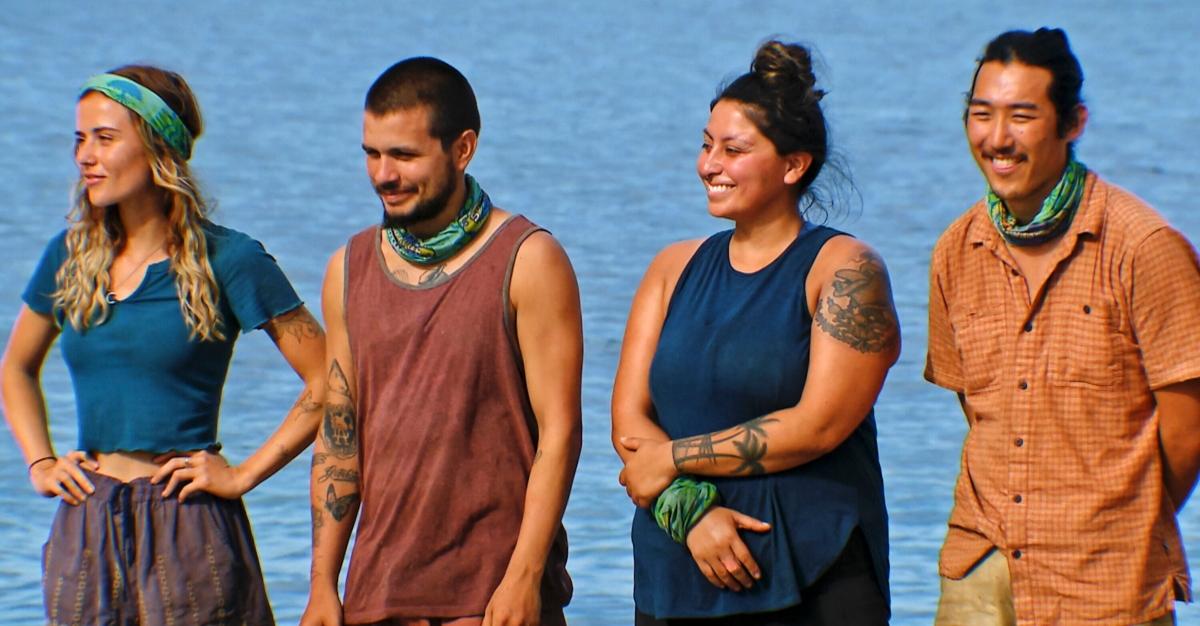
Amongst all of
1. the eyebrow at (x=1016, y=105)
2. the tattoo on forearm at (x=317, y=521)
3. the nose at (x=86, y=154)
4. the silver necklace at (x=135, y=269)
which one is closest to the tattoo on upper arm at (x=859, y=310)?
the eyebrow at (x=1016, y=105)

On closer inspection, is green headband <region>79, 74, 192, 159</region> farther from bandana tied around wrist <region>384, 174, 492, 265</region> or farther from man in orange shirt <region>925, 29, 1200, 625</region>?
man in orange shirt <region>925, 29, 1200, 625</region>

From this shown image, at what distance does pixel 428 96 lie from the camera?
14.2 feet

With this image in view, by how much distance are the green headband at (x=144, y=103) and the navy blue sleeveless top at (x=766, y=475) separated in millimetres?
1194

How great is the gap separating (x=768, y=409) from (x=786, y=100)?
2.05 feet

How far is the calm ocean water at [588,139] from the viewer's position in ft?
Answer: 27.5

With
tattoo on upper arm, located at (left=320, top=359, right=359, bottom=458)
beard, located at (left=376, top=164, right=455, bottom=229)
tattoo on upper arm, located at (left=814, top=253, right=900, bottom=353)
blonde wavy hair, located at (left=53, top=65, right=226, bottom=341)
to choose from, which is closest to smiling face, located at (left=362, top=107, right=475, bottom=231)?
beard, located at (left=376, top=164, right=455, bottom=229)

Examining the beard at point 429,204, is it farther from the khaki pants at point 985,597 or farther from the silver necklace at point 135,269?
the khaki pants at point 985,597

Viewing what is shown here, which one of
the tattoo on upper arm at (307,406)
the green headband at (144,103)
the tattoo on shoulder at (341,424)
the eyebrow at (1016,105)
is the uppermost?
the green headband at (144,103)

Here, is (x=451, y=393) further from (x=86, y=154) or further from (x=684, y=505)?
(x=86, y=154)

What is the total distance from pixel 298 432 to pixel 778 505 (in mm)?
1129

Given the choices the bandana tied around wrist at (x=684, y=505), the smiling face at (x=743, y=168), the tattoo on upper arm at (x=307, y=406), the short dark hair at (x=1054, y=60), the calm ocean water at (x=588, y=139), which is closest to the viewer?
the short dark hair at (x=1054, y=60)

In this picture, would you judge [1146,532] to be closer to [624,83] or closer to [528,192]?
[528,192]

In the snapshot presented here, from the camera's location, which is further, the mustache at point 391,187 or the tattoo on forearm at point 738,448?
the mustache at point 391,187

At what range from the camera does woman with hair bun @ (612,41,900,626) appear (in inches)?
162
